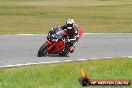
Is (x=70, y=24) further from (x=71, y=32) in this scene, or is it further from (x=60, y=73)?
(x=60, y=73)

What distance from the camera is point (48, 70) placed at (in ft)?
44.4

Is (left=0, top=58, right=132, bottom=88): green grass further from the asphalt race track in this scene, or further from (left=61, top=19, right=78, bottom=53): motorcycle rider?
(left=61, top=19, right=78, bottom=53): motorcycle rider

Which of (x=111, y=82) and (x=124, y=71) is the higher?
(x=111, y=82)

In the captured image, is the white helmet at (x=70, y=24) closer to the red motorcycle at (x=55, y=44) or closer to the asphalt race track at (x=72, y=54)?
the red motorcycle at (x=55, y=44)

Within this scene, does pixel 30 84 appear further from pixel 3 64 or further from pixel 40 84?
pixel 3 64

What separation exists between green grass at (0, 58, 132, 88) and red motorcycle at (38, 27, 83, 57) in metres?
1.74

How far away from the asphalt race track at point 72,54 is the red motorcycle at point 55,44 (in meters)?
0.23

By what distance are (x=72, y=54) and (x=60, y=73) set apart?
209 inches

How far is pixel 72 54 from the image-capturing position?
1803 cm

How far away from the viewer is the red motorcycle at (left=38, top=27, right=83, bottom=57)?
55.8ft

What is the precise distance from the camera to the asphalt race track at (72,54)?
648 inches

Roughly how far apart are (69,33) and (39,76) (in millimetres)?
5125

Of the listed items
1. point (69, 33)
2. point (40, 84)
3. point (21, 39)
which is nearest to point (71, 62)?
point (69, 33)

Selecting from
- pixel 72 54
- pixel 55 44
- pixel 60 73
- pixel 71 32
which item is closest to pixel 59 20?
pixel 72 54
